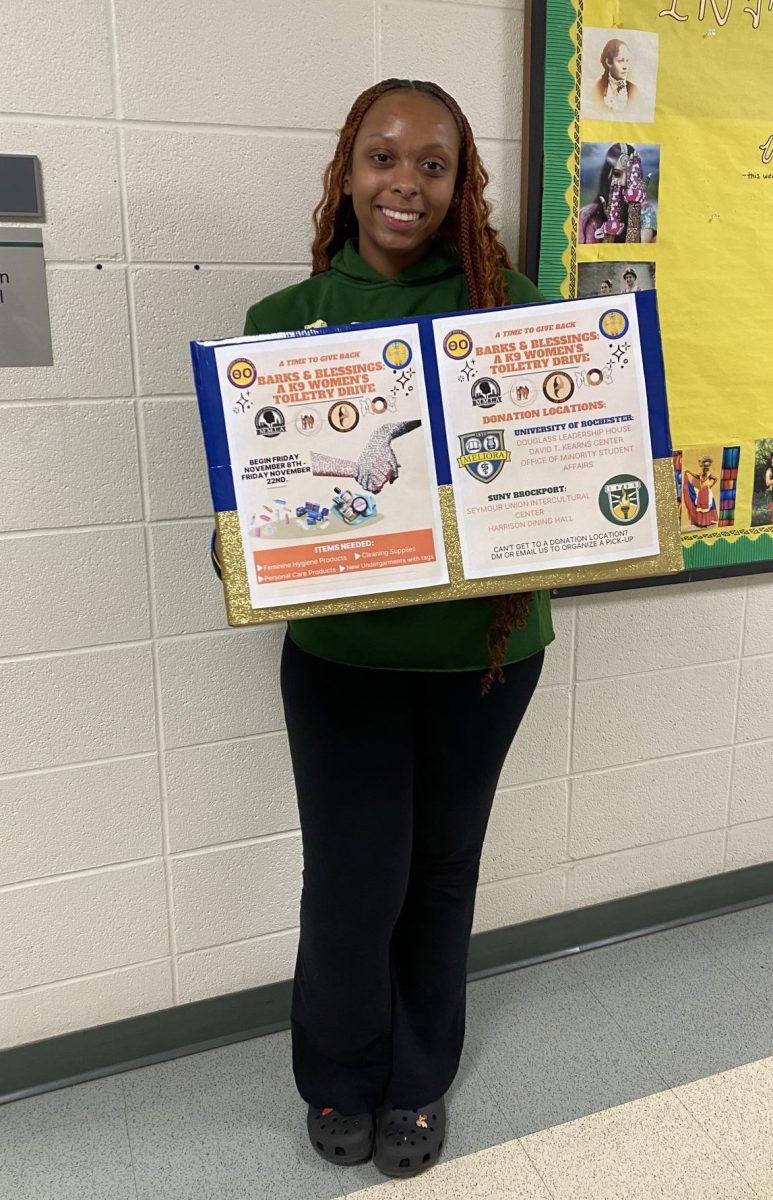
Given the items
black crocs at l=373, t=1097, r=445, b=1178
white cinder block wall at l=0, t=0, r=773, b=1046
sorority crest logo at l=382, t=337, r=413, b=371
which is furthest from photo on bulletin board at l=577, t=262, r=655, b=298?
black crocs at l=373, t=1097, r=445, b=1178

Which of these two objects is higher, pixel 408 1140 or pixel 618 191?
pixel 618 191

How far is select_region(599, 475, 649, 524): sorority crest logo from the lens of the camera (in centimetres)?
119

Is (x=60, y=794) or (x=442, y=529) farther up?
(x=442, y=529)

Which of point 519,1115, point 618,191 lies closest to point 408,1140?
point 519,1115

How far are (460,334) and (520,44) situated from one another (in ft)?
2.27

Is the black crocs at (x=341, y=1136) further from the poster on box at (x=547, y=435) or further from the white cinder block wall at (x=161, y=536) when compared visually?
the poster on box at (x=547, y=435)

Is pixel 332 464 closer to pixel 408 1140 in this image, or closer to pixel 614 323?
pixel 614 323

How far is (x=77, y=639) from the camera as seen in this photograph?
149cm

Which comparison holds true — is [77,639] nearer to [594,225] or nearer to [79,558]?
[79,558]

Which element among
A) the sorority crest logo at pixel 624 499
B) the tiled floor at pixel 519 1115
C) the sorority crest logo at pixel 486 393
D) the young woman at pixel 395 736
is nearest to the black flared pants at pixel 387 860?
the young woman at pixel 395 736

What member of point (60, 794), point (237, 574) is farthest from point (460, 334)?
point (60, 794)

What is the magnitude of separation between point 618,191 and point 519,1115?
5.03ft

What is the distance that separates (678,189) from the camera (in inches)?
63.2

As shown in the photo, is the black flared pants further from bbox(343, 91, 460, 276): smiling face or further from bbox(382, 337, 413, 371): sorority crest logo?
bbox(343, 91, 460, 276): smiling face
